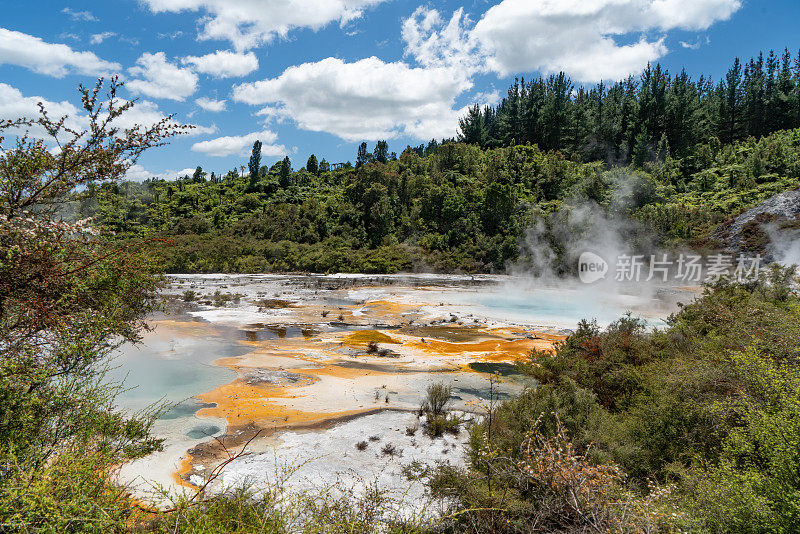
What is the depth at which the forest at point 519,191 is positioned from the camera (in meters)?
38.8

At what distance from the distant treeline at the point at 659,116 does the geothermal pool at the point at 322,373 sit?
36.1 metres

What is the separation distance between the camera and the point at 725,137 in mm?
55500

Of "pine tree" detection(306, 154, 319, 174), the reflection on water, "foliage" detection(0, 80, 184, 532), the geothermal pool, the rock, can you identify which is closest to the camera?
"foliage" detection(0, 80, 184, 532)

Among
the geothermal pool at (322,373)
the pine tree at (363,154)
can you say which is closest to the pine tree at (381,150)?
the pine tree at (363,154)

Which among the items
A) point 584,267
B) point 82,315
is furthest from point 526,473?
point 584,267

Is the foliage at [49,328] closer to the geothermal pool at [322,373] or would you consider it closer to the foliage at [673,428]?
the geothermal pool at [322,373]

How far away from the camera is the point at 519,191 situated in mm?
49469

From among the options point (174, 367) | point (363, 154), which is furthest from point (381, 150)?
point (174, 367)

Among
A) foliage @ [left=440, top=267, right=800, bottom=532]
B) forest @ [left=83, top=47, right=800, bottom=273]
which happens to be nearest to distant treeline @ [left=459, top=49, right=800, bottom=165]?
forest @ [left=83, top=47, right=800, bottom=273]

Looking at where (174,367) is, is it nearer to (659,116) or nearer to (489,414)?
(489,414)

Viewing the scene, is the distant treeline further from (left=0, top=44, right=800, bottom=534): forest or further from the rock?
(left=0, top=44, right=800, bottom=534): forest

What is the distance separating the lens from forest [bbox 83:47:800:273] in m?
38.8

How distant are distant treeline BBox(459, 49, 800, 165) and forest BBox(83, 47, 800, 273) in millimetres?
192

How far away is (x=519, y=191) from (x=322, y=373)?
42980mm
